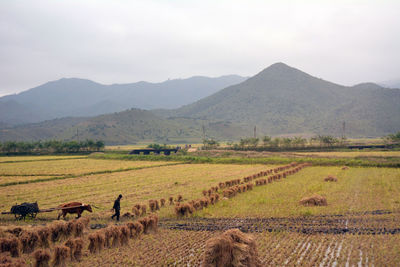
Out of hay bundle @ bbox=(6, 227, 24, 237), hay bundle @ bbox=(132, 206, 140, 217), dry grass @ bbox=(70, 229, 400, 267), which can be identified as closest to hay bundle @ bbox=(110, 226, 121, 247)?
dry grass @ bbox=(70, 229, 400, 267)

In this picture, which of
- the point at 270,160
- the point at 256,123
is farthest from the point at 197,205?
the point at 256,123

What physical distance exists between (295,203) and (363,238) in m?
7.65

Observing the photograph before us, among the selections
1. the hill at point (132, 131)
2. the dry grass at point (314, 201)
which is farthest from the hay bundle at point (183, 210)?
the hill at point (132, 131)

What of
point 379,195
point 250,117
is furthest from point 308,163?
point 250,117

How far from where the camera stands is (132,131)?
538 feet

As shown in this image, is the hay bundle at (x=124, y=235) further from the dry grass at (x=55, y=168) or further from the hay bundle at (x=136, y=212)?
the dry grass at (x=55, y=168)

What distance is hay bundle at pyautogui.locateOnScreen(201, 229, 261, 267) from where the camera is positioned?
32.4 feet

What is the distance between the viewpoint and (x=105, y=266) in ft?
36.8

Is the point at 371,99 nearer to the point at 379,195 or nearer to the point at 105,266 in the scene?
the point at 379,195

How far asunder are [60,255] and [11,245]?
220cm

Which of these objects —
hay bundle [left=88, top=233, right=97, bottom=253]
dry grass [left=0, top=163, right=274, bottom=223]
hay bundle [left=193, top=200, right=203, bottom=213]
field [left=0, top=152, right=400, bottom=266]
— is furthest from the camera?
dry grass [left=0, top=163, right=274, bottom=223]

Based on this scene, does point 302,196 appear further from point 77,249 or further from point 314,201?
point 77,249

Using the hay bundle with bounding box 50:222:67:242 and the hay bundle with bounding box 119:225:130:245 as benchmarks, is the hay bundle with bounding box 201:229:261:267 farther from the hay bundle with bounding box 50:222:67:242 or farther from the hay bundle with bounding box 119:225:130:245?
the hay bundle with bounding box 50:222:67:242

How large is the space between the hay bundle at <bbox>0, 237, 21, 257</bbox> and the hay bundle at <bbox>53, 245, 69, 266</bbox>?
75.8 inches
